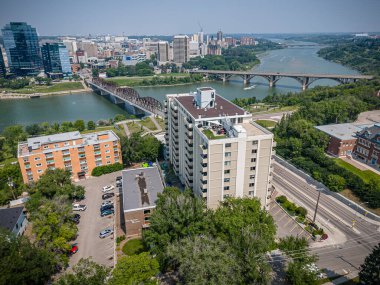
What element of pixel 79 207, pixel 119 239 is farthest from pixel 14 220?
pixel 119 239

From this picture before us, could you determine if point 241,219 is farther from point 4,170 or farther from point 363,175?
point 4,170

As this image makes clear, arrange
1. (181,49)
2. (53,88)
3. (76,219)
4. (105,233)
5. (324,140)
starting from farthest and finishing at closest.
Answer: (181,49)
(53,88)
(324,140)
(76,219)
(105,233)

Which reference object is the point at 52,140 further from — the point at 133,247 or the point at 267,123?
the point at 267,123

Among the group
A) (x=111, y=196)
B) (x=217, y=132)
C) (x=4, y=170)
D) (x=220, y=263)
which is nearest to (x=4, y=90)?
(x=4, y=170)

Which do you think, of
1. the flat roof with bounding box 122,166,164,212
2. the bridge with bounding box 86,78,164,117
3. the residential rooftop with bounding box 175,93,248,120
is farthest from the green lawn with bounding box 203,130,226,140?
the bridge with bounding box 86,78,164,117

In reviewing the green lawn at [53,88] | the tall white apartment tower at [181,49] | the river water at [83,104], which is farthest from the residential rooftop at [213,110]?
the tall white apartment tower at [181,49]

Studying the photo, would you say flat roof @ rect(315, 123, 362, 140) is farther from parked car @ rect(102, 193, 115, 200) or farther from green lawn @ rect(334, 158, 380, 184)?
parked car @ rect(102, 193, 115, 200)

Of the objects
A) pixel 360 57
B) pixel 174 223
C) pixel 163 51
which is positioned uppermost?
pixel 163 51
